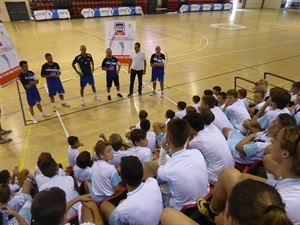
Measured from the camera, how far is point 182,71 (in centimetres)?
1117

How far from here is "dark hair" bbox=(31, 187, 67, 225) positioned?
190 centimetres

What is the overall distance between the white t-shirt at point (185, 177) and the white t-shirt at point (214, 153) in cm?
42

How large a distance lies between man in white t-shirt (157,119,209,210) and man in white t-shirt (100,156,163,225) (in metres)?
0.23

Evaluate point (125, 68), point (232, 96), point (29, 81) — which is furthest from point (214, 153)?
point (125, 68)

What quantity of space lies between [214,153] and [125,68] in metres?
8.91

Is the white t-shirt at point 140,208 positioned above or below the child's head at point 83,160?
above

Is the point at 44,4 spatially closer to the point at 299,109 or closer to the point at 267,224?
the point at 299,109

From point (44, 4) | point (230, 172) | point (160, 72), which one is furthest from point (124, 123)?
point (44, 4)

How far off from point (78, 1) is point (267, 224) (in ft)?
94.5

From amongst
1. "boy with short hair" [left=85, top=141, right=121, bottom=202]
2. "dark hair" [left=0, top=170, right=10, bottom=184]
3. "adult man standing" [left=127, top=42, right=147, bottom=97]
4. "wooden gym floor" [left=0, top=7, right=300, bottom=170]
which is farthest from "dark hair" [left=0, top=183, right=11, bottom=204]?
"adult man standing" [left=127, top=42, right=147, bottom=97]

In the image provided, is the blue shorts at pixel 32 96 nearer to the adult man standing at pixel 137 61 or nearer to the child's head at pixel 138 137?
the adult man standing at pixel 137 61

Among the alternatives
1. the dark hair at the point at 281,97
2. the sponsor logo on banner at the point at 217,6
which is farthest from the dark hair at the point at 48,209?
the sponsor logo on banner at the point at 217,6

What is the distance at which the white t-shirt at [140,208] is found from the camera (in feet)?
7.52

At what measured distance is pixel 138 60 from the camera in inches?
327
